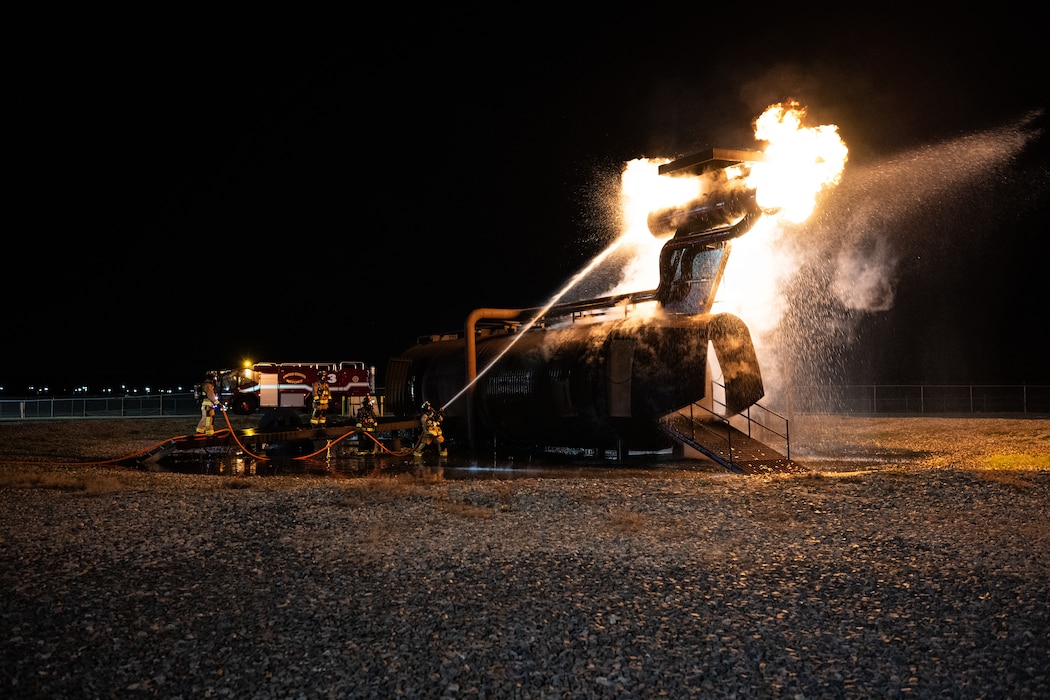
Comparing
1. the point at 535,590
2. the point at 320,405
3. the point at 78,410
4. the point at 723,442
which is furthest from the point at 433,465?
the point at 78,410

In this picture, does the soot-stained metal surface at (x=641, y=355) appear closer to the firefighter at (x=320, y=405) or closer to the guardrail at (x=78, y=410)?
the firefighter at (x=320, y=405)

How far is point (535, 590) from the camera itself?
22.9 ft

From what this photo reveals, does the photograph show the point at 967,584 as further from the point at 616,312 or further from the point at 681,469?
the point at 616,312

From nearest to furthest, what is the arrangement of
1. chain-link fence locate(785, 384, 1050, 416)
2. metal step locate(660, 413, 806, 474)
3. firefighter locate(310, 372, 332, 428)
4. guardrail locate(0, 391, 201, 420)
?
1. metal step locate(660, 413, 806, 474)
2. firefighter locate(310, 372, 332, 428)
3. guardrail locate(0, 391, 201, 420)
4. chain-link fence locate(785, 384, 1050, 416)

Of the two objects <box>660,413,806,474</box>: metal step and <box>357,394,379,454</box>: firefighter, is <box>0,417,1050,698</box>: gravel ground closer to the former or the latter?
<box>660,413,806,474</box>: metal step

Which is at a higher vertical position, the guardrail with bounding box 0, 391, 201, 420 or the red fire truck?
the red fire truck

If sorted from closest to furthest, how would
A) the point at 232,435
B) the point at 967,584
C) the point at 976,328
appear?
the point at 967,584
the point at 232,435
the point at 976,328

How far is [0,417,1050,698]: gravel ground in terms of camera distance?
516cm

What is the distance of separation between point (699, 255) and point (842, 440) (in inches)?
358

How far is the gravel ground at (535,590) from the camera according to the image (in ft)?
16.9

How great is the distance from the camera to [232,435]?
18.1 metres

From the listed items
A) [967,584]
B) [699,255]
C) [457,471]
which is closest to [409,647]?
[967,584]

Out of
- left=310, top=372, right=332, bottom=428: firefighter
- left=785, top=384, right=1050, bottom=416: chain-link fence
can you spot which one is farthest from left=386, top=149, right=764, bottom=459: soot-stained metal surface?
left=785, top=384, right=1050, bottom=416: chain-link fence

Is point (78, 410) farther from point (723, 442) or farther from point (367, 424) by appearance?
point (723, 442)
